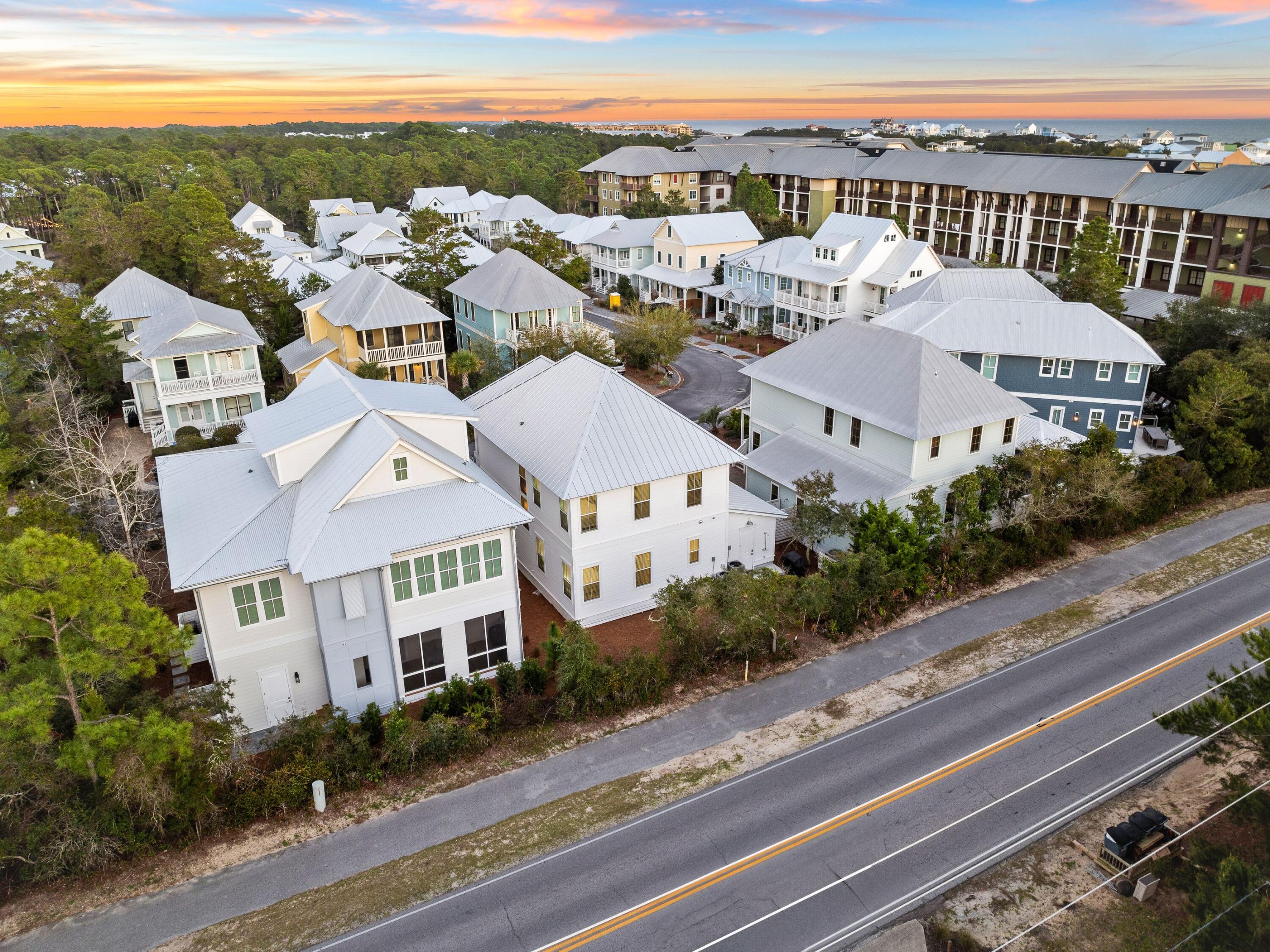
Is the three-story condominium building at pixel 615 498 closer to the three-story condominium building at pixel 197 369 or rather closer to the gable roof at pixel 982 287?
the three-story condominium building at pixel 197 369

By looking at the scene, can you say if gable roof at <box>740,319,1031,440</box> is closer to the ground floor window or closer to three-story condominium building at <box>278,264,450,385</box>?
the ground floor window

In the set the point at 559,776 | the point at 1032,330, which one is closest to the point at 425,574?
the point at 559,776

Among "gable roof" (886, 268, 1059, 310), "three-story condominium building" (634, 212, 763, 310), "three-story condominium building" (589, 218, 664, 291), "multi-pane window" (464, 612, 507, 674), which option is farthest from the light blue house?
"multi-pane window" (464, 612, 507, 674)

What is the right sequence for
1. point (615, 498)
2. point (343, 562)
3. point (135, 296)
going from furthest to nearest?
point (135, 296)
point (615, 498)
point (343, 562)

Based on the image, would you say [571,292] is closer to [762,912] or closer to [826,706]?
[826,706]

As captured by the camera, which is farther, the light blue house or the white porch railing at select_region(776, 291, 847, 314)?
the light blue house

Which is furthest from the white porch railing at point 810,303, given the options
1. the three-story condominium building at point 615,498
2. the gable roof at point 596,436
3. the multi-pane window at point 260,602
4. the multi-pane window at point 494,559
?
the multi-pane window at point 260,602

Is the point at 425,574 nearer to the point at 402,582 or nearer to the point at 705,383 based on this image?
the point at 402,582
